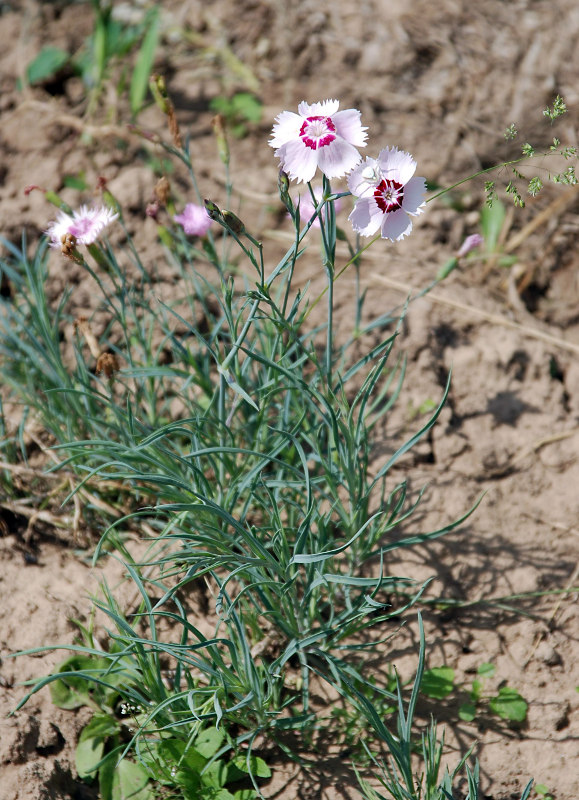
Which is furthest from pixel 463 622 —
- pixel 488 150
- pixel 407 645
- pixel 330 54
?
pixel 330 54

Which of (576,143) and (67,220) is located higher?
(576,143)

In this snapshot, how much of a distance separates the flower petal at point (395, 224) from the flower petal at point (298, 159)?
159 millimetres

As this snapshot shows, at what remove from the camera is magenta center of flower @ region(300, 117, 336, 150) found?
1214 millimetres

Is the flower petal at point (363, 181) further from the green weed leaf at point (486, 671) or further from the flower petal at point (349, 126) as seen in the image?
the green weed leaf at point (486, 671)

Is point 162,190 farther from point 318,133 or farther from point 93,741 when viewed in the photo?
point 93,741

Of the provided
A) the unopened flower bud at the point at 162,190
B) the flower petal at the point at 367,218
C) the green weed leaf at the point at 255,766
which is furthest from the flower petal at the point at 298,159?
the green weed leaf at the point at 255,766

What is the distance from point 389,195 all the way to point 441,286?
43.9 inches

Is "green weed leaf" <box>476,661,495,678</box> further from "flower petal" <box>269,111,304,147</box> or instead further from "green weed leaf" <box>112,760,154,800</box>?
"flower petal" <box>269,111,304,147</box>

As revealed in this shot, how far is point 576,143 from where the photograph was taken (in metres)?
2.62

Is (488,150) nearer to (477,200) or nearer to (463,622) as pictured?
(477,200)

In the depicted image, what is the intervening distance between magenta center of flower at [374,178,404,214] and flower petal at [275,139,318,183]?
0.13 metres

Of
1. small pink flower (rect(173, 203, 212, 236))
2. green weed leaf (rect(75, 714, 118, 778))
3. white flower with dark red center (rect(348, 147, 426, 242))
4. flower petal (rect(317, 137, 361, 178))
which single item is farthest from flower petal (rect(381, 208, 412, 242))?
green weed leaf (rect(75, 714, 118, 778))

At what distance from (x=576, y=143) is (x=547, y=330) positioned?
822 millimetres

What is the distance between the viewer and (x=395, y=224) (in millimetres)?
1272
